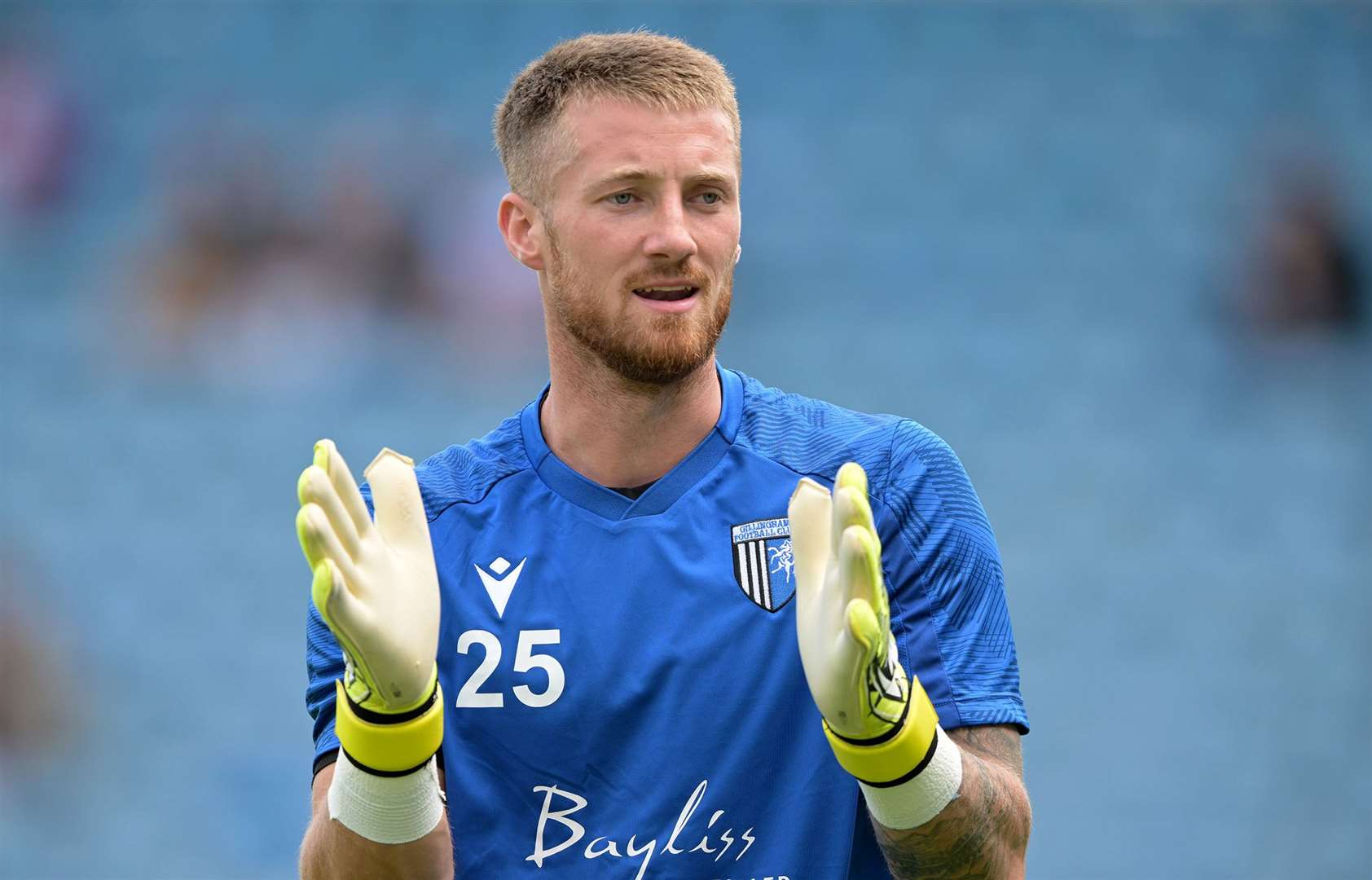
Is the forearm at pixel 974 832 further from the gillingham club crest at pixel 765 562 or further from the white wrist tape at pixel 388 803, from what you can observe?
the white wrist tape at pixel 388 803

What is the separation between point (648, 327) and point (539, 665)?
1.99 feet

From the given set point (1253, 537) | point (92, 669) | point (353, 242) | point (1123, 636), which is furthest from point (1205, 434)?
point (92, 669)

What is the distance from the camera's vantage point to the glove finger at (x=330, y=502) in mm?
2422

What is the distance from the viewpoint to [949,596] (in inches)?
111

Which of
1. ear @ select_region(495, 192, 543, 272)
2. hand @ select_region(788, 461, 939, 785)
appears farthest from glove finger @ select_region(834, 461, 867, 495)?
ear @ select_region(495, 192, 543, 272)

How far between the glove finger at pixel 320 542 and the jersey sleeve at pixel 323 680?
515 millimetres

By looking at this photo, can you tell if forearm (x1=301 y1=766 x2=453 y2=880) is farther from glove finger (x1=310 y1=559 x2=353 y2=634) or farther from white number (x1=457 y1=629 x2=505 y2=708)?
glove finger (x1=310 y1=559 x2=353 y2=634)

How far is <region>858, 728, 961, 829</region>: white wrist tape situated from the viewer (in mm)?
2506

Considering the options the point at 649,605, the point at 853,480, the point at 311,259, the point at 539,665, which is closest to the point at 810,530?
the point at 853,480

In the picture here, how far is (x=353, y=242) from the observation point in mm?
8695

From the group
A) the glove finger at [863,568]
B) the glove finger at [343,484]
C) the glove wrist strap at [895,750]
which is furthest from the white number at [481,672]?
the glove finger at [863,568]

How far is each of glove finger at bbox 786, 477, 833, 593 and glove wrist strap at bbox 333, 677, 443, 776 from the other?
589 mm

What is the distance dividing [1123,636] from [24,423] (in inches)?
219

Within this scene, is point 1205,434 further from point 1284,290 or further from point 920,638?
point 920,638
